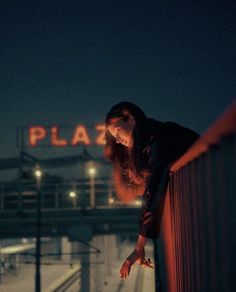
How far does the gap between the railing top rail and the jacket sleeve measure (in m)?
0.28

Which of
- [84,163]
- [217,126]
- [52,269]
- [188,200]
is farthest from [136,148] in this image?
[52,269]

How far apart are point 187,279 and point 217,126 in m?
1.41

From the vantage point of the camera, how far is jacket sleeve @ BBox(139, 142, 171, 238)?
2.35 metres

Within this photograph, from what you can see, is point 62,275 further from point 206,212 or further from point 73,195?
point 206,212

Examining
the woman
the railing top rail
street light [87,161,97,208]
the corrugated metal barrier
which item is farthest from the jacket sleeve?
street light [87,161,97,208]

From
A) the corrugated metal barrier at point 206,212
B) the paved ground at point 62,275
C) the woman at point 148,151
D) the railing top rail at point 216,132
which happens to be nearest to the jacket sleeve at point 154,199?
the woman at point 148,151

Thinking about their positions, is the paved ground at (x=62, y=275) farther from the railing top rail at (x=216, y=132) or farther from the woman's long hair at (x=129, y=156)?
the railing top rail at (x=216, y=132)

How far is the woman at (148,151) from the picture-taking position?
238cm

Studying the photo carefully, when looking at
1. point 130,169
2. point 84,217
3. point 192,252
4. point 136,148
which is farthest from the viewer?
point 84,217

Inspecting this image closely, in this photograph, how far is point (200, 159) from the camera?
1.93m

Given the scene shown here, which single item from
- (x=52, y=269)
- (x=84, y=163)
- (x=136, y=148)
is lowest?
(x=52, y=269)

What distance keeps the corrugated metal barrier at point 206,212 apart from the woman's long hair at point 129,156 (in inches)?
10.8

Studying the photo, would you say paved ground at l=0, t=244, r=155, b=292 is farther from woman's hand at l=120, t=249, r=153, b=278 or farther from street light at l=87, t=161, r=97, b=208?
woman's hand at l=120, t=249, r=153, b=278

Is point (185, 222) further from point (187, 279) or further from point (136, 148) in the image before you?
point (136, 148)
